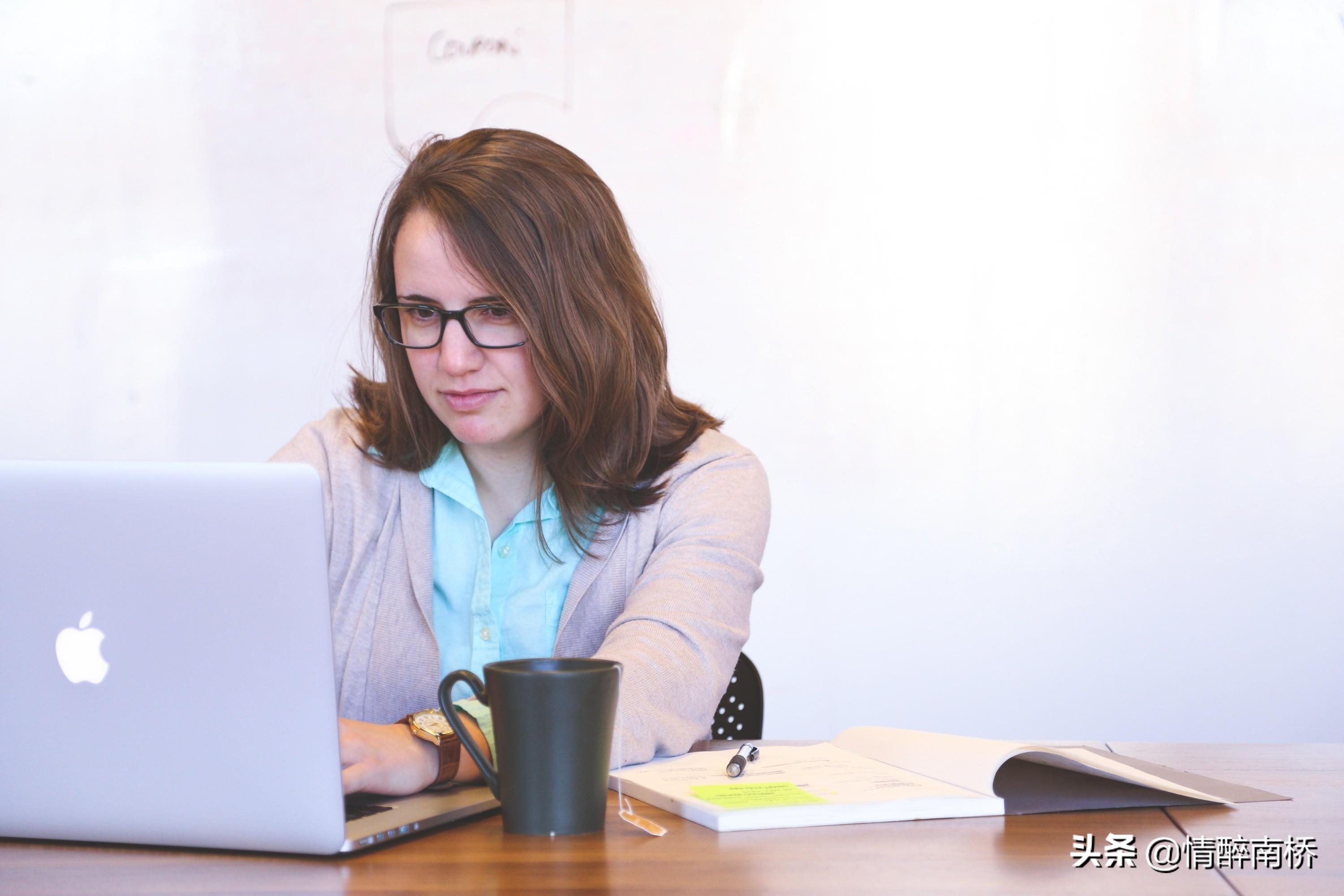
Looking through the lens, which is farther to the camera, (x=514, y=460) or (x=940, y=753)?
(x=514, y=460)

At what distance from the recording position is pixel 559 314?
1291 mm

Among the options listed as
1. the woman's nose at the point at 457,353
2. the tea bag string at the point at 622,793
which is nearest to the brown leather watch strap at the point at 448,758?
the tea bag string at the point at 622,793

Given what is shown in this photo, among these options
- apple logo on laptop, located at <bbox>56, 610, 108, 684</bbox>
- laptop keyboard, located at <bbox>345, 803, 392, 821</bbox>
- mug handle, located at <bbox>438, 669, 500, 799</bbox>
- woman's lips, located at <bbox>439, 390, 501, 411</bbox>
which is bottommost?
laptop keyboard, located at <bbox>345, 803, 392, 821</bbox>

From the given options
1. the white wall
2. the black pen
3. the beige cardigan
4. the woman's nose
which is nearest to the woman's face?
the woman's nose

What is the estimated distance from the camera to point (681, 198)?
2.11m

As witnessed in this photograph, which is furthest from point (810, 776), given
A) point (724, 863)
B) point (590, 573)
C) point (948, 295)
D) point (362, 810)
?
point (948, 295)

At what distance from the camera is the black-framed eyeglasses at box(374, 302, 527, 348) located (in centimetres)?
126

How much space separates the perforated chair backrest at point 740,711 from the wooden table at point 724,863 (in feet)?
1.91

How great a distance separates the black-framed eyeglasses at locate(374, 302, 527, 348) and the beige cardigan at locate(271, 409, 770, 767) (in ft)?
0.62

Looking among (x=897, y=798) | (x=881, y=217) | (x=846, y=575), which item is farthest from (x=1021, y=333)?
(x=897, y=798)

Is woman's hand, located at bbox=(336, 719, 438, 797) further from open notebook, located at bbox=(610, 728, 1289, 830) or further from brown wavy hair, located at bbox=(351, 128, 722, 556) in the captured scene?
brown wavy hair, located at bbox=(351, 128, 722, 556)

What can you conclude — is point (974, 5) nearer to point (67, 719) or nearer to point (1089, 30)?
point (1089, 30)

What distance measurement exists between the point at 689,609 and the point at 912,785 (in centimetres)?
32

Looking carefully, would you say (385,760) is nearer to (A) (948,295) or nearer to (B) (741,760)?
(B) (741,760)
